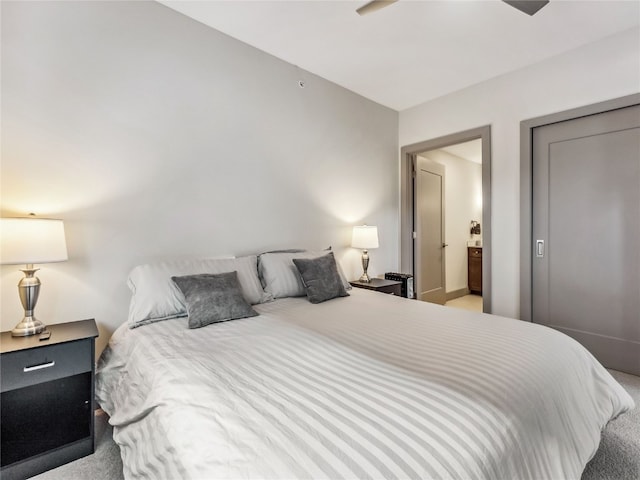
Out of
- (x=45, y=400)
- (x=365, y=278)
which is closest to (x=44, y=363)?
(x=45, y=400)

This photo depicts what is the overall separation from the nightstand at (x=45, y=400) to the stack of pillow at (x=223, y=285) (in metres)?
0.33

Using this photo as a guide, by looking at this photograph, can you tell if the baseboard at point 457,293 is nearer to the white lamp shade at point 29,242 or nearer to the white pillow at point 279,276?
the white pillow at point 279,276

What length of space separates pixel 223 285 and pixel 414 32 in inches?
101

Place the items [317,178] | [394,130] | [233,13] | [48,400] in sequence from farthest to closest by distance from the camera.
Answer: [394,130] → [317,178] → [233,13] → [48,400]

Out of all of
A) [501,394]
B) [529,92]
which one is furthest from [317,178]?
[501,394]

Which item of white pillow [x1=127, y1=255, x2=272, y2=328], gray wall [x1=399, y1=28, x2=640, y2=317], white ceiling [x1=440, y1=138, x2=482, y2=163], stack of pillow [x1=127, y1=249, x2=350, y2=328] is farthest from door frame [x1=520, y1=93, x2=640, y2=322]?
white pillow [x1=127, y1=255, x2=272, y2=328]

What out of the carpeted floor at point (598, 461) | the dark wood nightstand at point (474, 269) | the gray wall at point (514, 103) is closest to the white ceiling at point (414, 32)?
the gray wall at point (514, 103)

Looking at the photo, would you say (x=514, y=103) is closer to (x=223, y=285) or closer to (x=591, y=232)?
(x=591, y=232)

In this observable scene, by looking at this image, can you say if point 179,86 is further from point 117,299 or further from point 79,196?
point 117,299

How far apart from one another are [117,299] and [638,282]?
4.14m

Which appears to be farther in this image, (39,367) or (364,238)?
(364,238)

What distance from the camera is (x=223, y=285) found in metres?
2.05

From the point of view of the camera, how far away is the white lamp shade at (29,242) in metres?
1.55

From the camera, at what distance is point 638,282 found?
2664 mm
